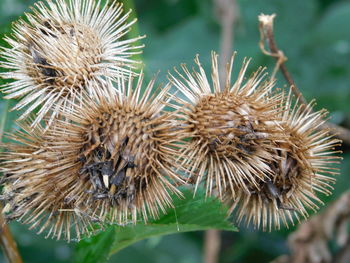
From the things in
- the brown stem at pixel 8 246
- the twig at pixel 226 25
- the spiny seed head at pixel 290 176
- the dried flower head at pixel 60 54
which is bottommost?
the brown stem at pixel 8 246

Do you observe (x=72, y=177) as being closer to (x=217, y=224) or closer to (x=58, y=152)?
(x=58, y=152)

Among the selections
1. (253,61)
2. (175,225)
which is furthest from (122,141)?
(253,61)

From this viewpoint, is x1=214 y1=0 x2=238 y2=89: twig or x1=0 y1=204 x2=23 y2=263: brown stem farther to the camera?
x1=214 y1=0 x2=238 y2=89: twig

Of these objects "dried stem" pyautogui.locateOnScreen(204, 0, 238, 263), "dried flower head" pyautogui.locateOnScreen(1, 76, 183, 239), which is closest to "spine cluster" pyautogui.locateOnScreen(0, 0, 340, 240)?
"dried flower head" pyautogui.locateOnScreen(1, 76, 183, 239)

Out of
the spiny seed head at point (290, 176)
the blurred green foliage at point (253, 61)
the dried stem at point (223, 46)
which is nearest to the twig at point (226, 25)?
the dried stem at point (223, 46)

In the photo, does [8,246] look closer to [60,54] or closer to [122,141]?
[122,141]

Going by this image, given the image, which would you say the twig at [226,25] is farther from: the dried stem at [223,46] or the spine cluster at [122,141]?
the spine cluster at [122,141]

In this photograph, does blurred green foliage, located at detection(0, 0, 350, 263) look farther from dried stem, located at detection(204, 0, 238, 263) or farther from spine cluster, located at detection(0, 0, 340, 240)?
spine cluster, located at detection(0, 0, 340, 240)
